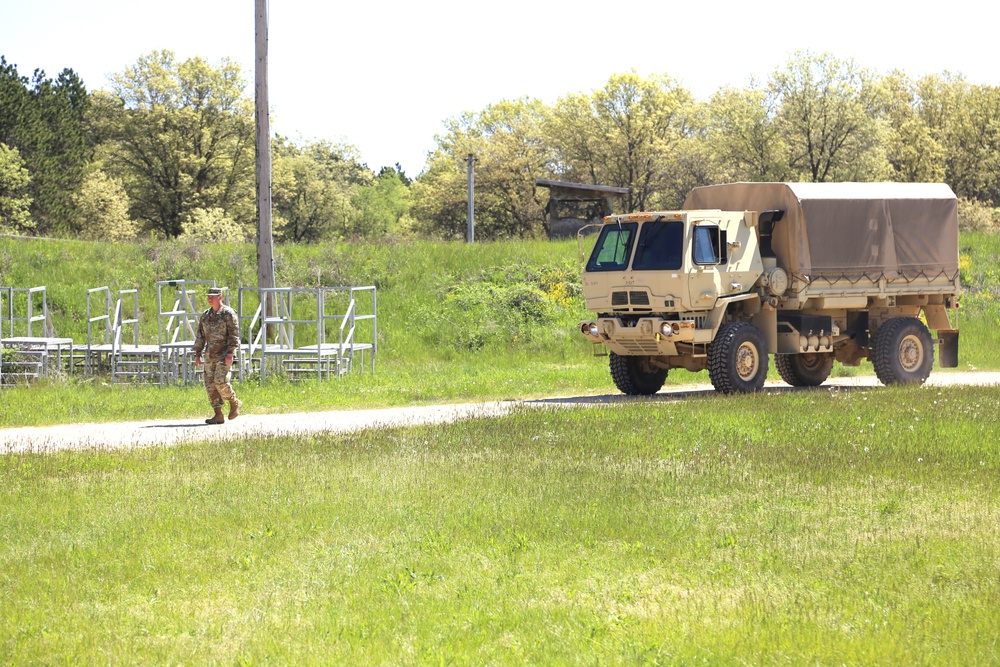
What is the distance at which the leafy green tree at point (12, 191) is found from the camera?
5969cm

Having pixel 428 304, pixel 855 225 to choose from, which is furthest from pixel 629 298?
pixel 428 304

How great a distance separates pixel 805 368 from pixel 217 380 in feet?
36.1

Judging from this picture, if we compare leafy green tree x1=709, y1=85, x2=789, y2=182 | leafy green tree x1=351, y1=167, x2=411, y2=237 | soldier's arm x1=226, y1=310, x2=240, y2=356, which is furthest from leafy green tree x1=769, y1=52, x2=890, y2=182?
soldier's arm x1=226, y1=310, x2=240, y2=356

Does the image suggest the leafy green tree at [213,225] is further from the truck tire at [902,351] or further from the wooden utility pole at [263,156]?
the truck tire at [902,351]

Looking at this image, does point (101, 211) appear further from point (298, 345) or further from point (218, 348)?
point (218, 348)

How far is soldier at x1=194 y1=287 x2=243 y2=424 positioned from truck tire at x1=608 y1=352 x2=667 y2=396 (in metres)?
7.06

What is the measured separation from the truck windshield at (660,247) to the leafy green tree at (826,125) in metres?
45.9

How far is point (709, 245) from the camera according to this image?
20.8m

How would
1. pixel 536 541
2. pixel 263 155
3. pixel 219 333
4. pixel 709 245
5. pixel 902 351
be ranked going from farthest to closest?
pixel 263 155 < pixel 902 351 < pixel 709 245 < pixel 219 333 < pixel 536 541

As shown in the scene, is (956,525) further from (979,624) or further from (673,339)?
(673,339)

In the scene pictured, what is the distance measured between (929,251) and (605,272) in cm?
623

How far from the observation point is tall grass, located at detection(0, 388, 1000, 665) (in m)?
7.20

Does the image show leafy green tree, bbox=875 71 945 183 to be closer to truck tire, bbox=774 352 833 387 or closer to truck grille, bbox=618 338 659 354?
truck tire, bbox=774 352 833 387

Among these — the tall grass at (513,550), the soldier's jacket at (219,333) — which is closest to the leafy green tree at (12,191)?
the soldier's jacket at (219,333)
